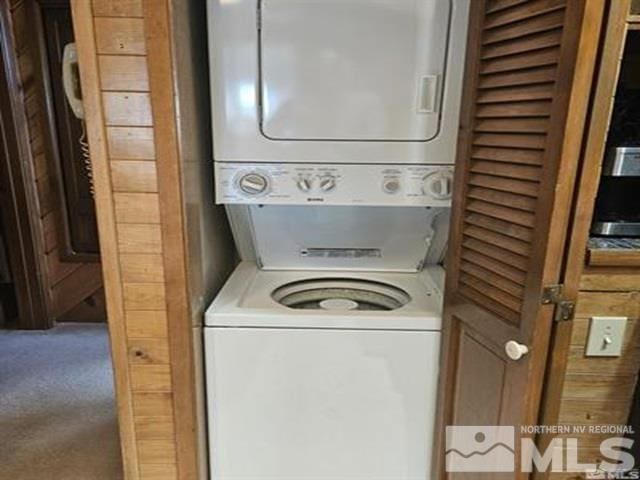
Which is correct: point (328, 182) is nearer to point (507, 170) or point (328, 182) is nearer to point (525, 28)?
point (507, 170)

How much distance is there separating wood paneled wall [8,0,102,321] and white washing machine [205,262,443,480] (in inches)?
77.6

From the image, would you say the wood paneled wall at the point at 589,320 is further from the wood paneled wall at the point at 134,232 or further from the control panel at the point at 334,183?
the wood paneled wall at the point at 134,232

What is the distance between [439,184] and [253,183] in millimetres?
588

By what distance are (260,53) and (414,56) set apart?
0.46 meters

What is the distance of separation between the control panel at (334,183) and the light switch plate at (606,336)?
57 centimetres

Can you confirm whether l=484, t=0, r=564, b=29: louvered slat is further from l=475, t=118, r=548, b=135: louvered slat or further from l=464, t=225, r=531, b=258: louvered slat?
l=464, t=225, r=531, b=258: louvered slat

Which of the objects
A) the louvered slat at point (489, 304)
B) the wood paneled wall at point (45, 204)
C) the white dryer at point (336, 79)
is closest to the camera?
the louvered slat at point (489, 304)

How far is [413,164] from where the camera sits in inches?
55.8

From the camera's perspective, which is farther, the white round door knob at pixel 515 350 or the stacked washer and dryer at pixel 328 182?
the stacked washer and dryer at pixel 328 182

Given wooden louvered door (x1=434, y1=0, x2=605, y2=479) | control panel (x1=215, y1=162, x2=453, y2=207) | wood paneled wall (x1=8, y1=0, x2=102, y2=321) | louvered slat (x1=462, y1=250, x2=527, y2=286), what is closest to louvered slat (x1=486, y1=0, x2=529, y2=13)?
wooden louvered door (x1=434, y1=0, x2=605, y2=479)

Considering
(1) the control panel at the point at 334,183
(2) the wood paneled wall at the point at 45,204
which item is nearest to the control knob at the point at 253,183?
(1) the control panel at the point at 334,183

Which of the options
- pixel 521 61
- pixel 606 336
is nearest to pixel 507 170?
pixel 521 61

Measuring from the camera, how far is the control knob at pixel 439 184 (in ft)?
4.67

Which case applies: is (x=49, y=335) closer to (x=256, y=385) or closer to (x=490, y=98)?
(x=256, y=385)
